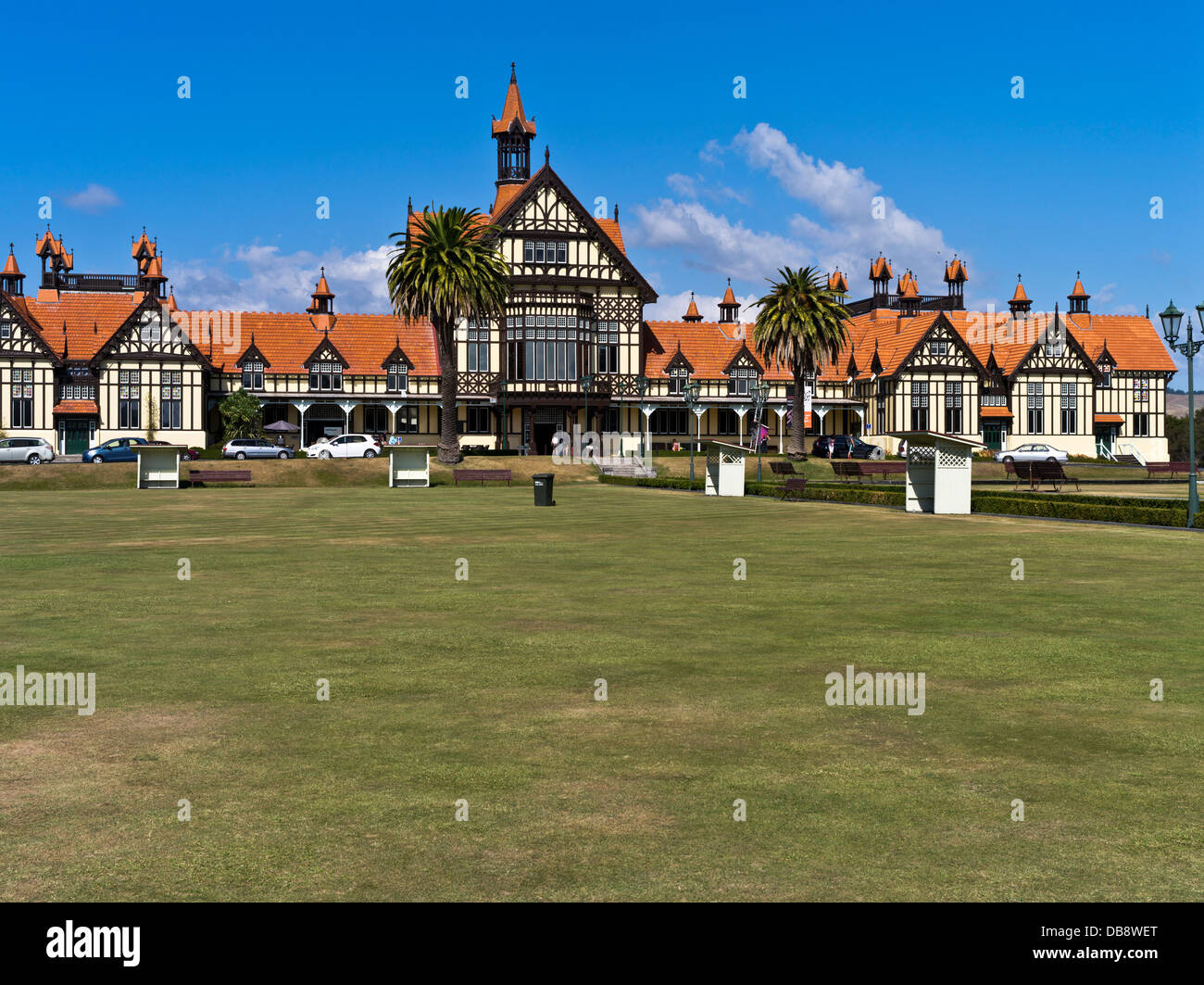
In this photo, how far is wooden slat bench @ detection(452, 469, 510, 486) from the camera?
52219 millimetres

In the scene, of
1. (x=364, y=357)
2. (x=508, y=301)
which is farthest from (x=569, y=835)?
(x=364, y=357)

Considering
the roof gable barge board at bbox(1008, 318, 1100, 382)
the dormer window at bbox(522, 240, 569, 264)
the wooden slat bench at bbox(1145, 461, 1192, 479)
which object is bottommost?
the wooden slat bench at bbox(1145, 461, 1192, 479)

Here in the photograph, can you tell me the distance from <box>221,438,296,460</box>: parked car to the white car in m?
2.38

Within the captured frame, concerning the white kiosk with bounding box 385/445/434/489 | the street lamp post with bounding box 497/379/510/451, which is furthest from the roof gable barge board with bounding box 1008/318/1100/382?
the white kiosk with bounding box 385/445/434/489

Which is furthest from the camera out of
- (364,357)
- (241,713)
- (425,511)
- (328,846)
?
(364,357)

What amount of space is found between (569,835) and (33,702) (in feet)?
16.6

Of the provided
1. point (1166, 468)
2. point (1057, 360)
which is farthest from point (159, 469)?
Result: point (1057, 360)

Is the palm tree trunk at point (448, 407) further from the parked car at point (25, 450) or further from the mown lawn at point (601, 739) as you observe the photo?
the mown lawn at point (601, 739)

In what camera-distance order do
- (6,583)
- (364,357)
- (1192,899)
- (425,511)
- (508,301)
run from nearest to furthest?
1. (1192,899)
2. (6,583)
3. (425,511)
4. (508,301)
5. (364,357)

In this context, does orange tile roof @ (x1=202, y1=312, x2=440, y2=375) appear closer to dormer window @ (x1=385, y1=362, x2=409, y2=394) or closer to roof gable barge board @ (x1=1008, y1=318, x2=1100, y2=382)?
dormer window @ (x1=385, y1=362, x2=409, y2=394)

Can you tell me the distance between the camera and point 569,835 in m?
5.86

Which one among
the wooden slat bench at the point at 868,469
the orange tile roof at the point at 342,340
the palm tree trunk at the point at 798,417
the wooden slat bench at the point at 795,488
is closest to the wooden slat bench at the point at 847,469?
the wooden slat bench at the point at 868,469

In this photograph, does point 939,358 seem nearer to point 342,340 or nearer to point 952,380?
point 952,380
